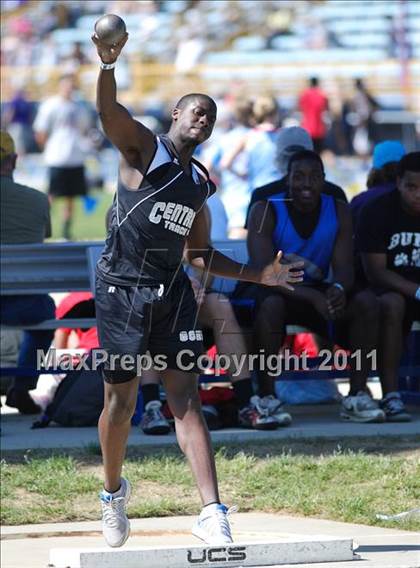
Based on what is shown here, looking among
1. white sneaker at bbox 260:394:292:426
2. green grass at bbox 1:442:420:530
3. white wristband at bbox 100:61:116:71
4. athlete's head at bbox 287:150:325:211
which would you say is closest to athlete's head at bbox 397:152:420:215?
athlete's head at bbox 287:150:325:211

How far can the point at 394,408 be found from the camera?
7.92 m

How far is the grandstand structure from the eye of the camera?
31469 millimetres

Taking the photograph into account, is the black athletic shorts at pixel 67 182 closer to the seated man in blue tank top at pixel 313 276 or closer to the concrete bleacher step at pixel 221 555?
the seated man in blue tank top at pixel 313 276

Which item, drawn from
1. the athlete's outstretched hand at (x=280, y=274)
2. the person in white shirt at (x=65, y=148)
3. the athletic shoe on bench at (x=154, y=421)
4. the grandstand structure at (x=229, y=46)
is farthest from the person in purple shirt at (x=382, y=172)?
the grandstand structure at (x=229, y=46)

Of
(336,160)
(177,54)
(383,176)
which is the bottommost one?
(383,176)

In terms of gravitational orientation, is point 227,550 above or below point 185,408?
below

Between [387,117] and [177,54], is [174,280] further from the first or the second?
[177,54]

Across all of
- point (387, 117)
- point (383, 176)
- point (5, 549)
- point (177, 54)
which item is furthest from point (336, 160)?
point (5, 549)

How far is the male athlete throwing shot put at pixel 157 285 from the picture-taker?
506 cm

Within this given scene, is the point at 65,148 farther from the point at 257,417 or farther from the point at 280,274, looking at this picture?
the point at 280,274

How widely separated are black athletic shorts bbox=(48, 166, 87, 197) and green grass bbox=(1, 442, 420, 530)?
12.9 meters

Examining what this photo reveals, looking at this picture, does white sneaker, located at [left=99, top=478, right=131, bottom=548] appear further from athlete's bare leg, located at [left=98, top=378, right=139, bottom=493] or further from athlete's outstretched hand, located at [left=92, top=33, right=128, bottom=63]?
athlete's outstretched hand, located at [left=92, top=33, right=128, bottom=63]

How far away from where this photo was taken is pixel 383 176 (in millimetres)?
9250

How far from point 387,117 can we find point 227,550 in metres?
24.6
